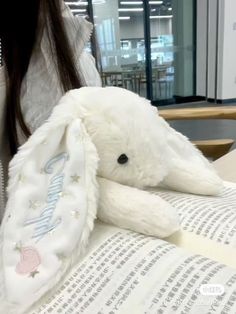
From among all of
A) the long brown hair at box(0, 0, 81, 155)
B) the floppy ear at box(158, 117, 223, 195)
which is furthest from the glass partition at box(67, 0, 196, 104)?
the floppy ear at box(158, 117, 223, 195)

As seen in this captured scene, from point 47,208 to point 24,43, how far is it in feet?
1.12

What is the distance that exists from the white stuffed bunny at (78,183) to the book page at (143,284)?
0.01 metres

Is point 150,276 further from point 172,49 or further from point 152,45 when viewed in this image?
point 172,49

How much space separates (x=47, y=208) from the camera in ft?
0.91

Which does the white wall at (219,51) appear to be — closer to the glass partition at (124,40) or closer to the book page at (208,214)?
the glass partition at (124,40)

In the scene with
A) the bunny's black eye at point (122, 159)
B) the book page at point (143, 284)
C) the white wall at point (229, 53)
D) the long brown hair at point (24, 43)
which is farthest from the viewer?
the white wall at point (229, 53)

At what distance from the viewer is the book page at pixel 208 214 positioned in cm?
30

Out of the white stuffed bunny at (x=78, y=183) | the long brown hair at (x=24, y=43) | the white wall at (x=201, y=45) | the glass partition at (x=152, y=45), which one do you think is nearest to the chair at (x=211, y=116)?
the long brown hair at (x=24, y=43)

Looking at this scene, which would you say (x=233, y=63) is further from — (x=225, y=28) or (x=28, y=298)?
(x=28, y=298)

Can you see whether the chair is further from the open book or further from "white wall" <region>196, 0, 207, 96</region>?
"white wall" <region>196, 0, 207, 96</region>

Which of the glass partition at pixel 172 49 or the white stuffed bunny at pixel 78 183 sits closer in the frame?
the white stuffed bunny at pixel 78 183

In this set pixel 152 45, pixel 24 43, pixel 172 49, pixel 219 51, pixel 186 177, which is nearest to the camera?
pixel 186 177

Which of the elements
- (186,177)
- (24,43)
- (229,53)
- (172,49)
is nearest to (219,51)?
(229,53)

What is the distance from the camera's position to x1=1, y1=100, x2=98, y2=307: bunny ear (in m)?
0.25
